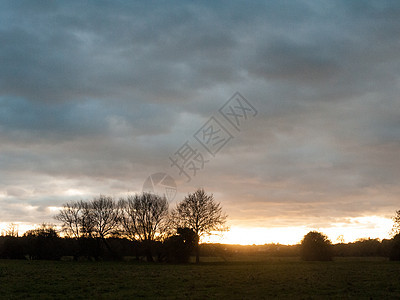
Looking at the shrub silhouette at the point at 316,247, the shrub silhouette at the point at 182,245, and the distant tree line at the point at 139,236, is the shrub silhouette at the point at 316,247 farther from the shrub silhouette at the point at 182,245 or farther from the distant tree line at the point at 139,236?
the shrub silhouette at the point at 182,245

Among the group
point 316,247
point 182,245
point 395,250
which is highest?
point 182,245

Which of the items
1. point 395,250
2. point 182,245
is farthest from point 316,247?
point 182,245

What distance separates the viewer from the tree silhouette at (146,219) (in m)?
83.4

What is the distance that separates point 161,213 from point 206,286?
58.3 meters

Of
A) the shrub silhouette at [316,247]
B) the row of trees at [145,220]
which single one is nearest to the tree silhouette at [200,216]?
the row of trees at [145,220]

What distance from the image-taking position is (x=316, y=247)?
286 ft

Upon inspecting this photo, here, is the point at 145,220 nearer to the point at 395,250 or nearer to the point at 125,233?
the point at 125,233

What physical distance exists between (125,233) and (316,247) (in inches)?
1735

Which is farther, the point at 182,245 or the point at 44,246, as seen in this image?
the point at 44,246

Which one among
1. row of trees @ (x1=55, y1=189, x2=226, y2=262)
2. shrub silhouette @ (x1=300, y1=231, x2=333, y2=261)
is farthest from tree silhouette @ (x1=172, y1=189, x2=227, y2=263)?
shrub silhouette @ (x1=300, y1=231, x2=333, y2=261)

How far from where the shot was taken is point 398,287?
27.3 m

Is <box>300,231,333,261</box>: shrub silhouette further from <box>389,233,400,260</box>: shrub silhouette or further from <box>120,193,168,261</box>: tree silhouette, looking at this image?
<box>120,193,168,261</box>: tree silhouette

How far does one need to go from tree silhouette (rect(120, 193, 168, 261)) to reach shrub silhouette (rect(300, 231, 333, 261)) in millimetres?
33697

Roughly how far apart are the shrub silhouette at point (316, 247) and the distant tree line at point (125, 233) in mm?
27606
